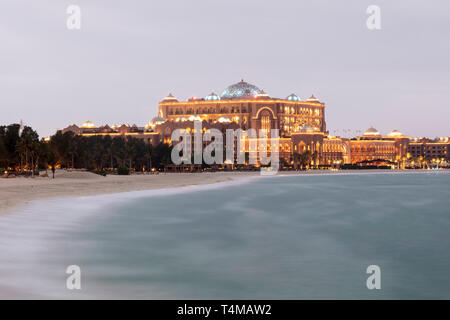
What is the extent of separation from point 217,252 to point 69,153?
105132 mm

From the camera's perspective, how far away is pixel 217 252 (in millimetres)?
31625

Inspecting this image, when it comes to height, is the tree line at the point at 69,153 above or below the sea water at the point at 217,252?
above

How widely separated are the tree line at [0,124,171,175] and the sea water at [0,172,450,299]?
4716cm

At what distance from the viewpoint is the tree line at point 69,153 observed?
101m

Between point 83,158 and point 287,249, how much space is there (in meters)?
111

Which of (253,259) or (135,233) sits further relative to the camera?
(135,233)

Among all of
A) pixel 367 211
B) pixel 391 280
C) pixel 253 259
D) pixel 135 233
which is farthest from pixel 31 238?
pixel 367 211

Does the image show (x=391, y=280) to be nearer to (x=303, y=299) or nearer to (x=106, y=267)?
(x=303, y=299)

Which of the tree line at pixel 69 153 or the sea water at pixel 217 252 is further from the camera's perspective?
the tree line at pixel 69 153

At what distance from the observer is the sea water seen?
2228 centimetres

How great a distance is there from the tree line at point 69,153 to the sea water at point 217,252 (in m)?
47.2

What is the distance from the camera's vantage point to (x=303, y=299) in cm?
2119

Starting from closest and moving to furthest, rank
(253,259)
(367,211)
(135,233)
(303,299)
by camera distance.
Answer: (303,299), (253,259), (135,233), (367,211)
